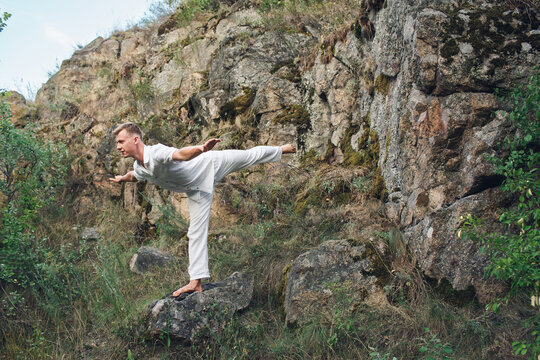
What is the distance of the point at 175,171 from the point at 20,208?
3735mm

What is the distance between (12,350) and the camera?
4.45 metres

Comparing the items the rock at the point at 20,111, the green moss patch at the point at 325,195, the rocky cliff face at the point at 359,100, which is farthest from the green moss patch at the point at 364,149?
the rock at the point at 20,111

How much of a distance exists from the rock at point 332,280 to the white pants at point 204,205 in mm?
965

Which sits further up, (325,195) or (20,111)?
(20,111)

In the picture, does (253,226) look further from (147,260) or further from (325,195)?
(147,260)

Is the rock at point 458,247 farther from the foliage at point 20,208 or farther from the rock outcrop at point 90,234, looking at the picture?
the rock outcrop at point 90,234

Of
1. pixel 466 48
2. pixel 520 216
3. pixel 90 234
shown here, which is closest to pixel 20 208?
pixel 90 234

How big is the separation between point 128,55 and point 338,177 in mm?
9408

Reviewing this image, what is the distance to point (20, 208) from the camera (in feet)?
21.5

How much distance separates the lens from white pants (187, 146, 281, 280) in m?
4.44

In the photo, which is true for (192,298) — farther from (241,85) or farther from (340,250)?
(241,85)

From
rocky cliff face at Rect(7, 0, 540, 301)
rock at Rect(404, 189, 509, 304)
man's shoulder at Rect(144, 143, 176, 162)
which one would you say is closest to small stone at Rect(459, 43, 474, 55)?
rocky cliff face at Rect(7, 0, 540, 301)

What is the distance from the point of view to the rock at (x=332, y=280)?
3.99m

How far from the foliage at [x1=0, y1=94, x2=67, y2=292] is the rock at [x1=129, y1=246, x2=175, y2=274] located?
3.64ft
